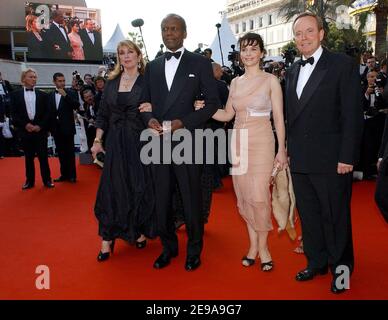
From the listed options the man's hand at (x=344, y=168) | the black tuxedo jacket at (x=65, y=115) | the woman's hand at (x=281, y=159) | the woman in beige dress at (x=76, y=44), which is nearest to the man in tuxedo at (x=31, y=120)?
the black tuxedo jacket at (x=65, y=115)

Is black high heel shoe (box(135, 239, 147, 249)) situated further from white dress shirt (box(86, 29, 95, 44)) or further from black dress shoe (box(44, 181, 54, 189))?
white dress shirt (box(86, 29, 95, 44))

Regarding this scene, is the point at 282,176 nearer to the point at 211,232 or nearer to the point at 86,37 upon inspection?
the point at 211,232

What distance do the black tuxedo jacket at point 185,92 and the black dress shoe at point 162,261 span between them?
1.08 m

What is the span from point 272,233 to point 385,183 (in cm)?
168

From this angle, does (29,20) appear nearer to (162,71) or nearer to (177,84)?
(162,71)

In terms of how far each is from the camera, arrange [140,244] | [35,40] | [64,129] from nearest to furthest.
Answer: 1. [140,244]
2. [64,129]
3. [35,40]

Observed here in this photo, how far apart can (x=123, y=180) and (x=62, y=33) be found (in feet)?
81.7

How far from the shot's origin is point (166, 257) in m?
3.45

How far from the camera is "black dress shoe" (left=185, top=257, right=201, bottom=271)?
10.9 feet

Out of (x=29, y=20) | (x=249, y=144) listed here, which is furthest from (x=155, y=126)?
(x=29, y=20)

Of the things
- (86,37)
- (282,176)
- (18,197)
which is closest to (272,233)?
(282,176)

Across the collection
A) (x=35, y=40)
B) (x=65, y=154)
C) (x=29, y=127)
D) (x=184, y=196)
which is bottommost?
(x=65, y=154)

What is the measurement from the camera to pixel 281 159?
10.3ft

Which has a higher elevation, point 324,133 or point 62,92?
point 62,92
